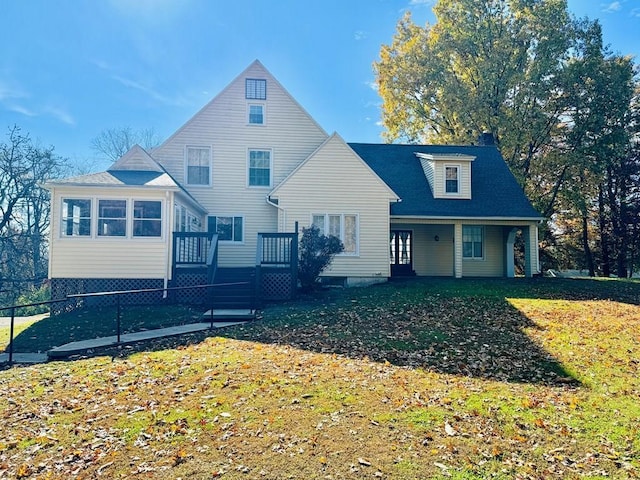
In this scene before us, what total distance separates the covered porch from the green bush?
19.4 metres

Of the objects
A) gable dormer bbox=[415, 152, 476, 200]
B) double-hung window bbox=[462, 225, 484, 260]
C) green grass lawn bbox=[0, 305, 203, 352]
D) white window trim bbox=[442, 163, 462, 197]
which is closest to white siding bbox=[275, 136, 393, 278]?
gable dormer bbox=[415, 152, 476, 200]

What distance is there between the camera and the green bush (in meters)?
24.5

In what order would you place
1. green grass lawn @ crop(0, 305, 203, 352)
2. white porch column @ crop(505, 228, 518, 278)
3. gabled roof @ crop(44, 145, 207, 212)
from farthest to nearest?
white porch column @ crop(505, 228, 518, 278) < gabled roof @ crop(44, 145, 207, 212) < green grass lawn @ crop(0, 305, 203, 352)

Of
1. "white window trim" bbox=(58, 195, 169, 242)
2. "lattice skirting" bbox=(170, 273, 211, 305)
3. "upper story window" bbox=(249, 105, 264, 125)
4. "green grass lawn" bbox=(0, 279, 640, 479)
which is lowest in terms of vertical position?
"green grass lawn" bbox=(0, 279, 640, 479)

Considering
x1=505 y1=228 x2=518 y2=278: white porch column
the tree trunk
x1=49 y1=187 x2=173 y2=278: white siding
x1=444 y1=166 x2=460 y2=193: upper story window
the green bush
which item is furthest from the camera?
the tree trunk

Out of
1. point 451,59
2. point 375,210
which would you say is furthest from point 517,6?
point 375,210

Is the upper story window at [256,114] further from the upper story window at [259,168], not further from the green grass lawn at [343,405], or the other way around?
the green grass lawn at [343,405]

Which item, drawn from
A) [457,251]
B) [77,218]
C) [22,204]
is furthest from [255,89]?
[22,204]

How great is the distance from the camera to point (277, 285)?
575 inches

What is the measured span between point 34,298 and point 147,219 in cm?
1777

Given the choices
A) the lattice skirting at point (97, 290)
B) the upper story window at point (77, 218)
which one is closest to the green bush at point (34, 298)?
the lattice skirting at point (97, 290)

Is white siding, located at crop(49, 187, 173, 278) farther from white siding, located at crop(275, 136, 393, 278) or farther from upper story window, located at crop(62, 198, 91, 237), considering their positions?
white siding, located at crop(275, 136, 393, 278)

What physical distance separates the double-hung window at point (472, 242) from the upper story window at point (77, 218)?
15168mm

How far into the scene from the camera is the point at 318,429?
5.01m
